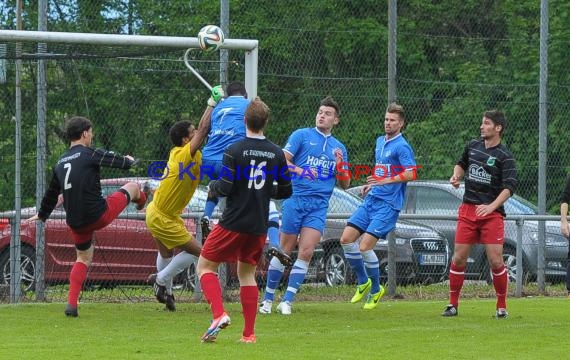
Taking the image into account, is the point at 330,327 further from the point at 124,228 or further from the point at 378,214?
the point at 124,228

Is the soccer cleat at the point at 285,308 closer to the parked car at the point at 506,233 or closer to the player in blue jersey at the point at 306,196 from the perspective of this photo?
the player in blue jersey at the point at 306,196

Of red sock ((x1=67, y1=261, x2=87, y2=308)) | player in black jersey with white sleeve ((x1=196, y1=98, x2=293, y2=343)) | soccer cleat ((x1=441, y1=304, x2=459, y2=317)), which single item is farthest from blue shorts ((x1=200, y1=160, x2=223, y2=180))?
soccer cleat ((x1=441, y1=304, x2=459, y2=317))

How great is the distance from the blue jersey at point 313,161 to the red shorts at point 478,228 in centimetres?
142

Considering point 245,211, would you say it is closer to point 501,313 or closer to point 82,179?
point 82,179

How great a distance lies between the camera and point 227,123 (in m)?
11.5

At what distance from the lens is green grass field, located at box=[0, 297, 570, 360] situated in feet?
28.8

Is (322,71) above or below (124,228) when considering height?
above

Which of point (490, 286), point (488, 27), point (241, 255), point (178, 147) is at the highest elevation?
point (488, 27)

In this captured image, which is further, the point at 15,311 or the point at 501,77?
the point at 501,77

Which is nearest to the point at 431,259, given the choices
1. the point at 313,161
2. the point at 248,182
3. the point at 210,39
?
the point at 313,161

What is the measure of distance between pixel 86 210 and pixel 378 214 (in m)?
3.21

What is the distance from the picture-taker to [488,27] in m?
17.7

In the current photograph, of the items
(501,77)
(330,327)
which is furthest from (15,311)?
(501,77)

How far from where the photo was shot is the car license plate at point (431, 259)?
620 inches
